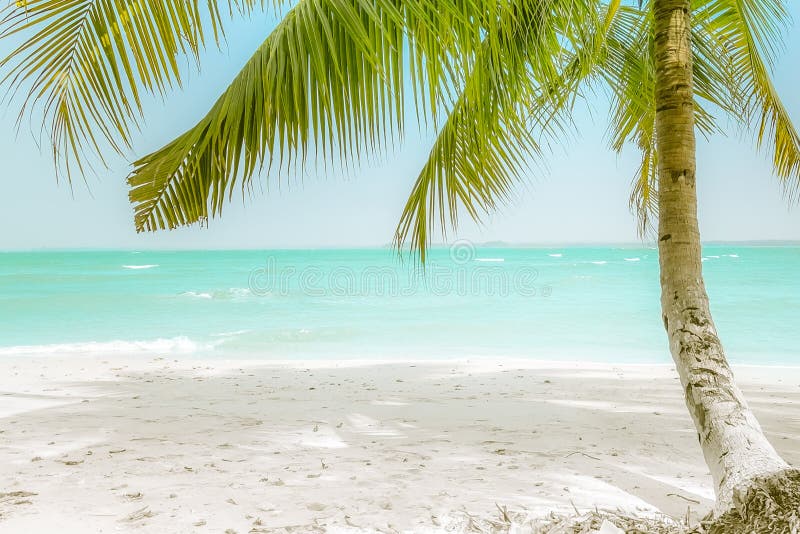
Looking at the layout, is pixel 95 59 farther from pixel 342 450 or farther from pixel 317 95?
A: pixel 342 450

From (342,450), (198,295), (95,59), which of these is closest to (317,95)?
(95,59)

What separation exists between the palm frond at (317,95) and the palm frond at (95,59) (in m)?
0.38

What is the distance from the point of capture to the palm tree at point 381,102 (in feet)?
4.75

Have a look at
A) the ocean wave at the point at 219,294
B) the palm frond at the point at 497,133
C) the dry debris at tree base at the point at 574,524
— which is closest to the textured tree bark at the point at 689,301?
the dry debris at tree base at the point at 574,524

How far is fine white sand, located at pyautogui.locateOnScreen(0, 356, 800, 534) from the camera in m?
2.43

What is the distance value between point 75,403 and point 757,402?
5707mm

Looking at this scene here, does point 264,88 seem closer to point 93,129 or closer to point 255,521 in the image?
point 93,129

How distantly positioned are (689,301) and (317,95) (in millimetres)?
1608

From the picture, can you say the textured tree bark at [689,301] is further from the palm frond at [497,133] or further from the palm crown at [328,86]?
the palm frond at [497,133]

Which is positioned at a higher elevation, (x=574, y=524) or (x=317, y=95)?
(x=317, y=95)

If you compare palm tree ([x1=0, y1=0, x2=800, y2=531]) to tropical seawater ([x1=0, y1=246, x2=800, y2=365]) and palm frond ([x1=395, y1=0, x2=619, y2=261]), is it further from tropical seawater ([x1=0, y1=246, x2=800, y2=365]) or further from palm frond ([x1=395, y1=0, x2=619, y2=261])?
tropical seawater ([x1=0, y1=246, x2=800, y2=365])

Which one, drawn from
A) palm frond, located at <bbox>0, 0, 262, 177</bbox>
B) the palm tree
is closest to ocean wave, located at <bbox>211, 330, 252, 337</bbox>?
the palm tree

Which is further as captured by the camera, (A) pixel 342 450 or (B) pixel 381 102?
(A) pixel 342 450

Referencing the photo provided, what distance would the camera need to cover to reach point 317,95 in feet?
6.39
